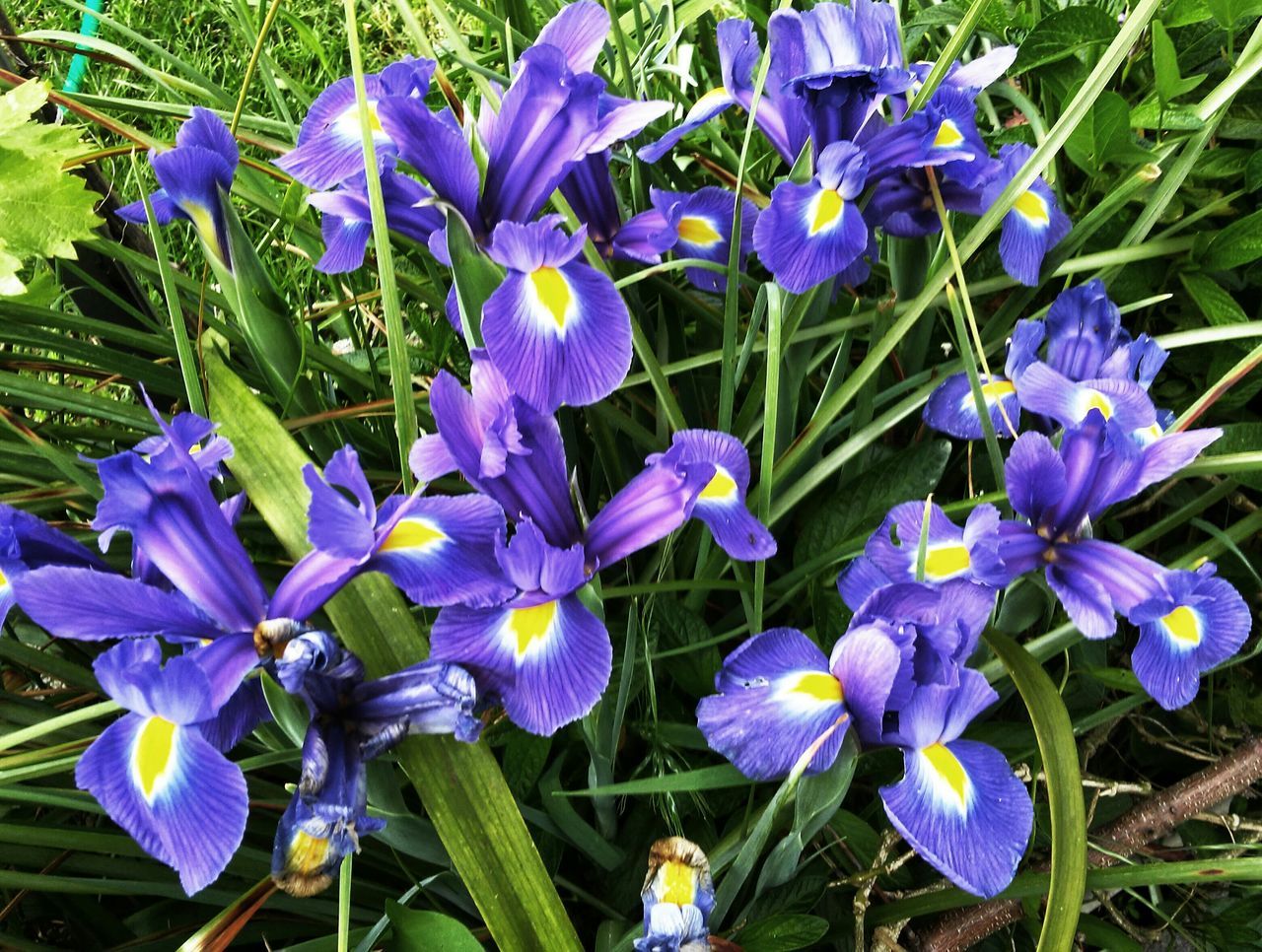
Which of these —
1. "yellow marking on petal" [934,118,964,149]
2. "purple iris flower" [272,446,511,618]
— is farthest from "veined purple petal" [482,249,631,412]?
"yellow marking on petal" [934,118,964,149]

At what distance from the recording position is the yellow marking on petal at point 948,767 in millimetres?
751

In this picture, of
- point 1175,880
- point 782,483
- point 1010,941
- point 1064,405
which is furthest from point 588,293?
point 1010,941

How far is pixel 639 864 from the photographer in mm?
997

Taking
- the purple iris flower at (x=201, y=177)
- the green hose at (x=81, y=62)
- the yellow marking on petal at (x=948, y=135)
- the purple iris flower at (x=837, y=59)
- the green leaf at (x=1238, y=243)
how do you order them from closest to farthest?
1. the purple iris flower at (x=201, y=177)
2. the purple iris flower at (x=837, y=59)
3. the yellow marking on petal at (x=948, y=135)
4. the green leaf at (x=1238, y=243)
5. the green hose at (x=81, y=62)

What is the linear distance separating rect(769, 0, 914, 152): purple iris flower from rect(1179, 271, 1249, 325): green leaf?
47 centimetres

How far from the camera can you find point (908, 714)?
74 cm

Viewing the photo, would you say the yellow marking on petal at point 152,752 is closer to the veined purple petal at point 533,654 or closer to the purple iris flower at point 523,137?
the veined purple petal at point 533,654

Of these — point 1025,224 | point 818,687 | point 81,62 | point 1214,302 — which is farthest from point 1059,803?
point 81,62

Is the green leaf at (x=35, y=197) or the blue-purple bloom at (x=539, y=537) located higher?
the green leaf at (x=35, y=197)

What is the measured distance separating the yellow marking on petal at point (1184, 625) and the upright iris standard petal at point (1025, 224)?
340 millimetres

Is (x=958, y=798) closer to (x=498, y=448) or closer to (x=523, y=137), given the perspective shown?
(x=498, y=448)

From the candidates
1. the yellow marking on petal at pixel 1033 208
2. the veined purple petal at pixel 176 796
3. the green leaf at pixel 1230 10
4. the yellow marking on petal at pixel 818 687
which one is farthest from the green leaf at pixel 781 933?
the green leaf at pixel 1230 10

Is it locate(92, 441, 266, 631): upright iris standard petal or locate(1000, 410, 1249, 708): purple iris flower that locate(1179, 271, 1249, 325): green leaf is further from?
locate(92, 441, 266, 631): upright iris standard petal

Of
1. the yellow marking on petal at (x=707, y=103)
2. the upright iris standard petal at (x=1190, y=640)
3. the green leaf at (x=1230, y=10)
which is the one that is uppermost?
the green leaf at (x=1230, y=10)
